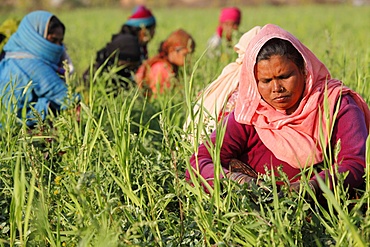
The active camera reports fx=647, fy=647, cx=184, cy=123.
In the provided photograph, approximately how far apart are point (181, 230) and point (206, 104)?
1.26 metres

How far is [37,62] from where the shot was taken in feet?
14.2

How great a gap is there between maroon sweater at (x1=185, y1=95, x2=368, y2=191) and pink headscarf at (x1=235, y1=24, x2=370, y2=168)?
4 cm

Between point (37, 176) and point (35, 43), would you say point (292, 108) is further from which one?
point (35, 43)

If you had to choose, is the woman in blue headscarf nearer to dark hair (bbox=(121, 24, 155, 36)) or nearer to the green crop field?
the green crop field

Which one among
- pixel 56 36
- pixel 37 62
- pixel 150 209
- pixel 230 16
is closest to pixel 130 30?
pixel 56 36

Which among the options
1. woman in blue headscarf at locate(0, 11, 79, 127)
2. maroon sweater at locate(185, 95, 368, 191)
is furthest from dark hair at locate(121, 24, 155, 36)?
maroon sweater at locate(185, 95, 368, 191)

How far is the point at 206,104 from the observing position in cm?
351

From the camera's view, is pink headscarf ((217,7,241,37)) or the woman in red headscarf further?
pink headscarf ((217,7,241,37))

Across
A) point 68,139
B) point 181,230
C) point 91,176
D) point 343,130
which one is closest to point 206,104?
point 68,139

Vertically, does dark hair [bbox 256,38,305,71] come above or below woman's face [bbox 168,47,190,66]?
above

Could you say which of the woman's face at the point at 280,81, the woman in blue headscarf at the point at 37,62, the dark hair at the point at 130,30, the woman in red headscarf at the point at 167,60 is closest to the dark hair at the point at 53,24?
the woman in blue headscarf at the point at 37,62

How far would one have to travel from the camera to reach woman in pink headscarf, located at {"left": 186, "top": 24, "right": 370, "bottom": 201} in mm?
2609

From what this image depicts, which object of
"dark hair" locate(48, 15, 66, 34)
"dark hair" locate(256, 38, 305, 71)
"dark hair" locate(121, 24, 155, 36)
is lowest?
"dark hair" locate(121, 24, 155, 36)

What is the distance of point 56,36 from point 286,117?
2347mm
